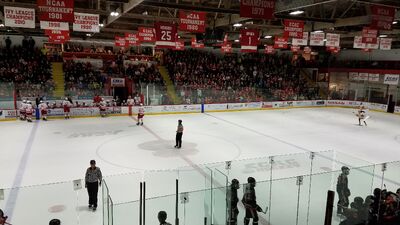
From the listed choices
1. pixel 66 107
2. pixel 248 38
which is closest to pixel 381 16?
pixel 248 38

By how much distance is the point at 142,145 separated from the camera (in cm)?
1375

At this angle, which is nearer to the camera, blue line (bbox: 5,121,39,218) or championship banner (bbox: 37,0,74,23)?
blue line (bbox: 5,121,39,218)

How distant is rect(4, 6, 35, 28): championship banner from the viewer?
11.2 m

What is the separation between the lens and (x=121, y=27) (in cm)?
2366

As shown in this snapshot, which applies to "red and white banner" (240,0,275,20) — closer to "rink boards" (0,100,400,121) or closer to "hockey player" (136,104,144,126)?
"hockey player" (136,104,144,126)

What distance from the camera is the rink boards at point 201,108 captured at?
20.1 metres

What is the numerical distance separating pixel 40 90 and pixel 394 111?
2609cm

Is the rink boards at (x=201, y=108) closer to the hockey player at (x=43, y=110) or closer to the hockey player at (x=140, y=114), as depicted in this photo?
the hockey player at (x=43, y=110)

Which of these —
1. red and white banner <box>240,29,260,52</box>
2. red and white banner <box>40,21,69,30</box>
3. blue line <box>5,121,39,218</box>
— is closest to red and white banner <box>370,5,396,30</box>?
red and white banner <box>240,29,260,52</box>

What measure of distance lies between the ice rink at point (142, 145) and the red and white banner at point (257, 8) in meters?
4.91

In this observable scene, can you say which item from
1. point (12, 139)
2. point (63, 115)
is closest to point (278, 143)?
point (12, 139)

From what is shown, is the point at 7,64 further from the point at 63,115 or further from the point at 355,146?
the point at 355,146

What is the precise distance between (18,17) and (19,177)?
548 centimetres

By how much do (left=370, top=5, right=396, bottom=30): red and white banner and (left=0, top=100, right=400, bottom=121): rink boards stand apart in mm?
14157
